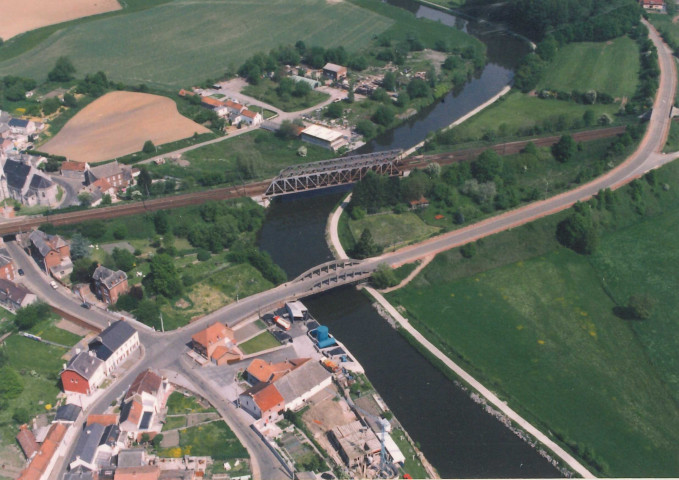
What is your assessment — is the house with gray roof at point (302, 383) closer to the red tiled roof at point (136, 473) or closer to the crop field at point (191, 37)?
the red tiled roof at point (136, 473)

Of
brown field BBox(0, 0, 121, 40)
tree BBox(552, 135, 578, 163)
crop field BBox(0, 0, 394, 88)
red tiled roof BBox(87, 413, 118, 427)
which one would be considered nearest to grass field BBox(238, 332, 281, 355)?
red tiled roof BBox(87, 413, 118, 427)

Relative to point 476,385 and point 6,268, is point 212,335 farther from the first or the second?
point 6,268

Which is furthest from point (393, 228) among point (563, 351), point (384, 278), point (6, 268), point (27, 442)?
point (27, 442)

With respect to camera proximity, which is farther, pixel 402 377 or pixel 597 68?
pixel 597 68

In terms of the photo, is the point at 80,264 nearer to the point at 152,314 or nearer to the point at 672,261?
the point at 152,314

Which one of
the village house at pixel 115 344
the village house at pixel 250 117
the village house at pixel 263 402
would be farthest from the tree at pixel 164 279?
the village house at pixel 250 117
